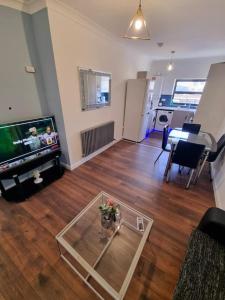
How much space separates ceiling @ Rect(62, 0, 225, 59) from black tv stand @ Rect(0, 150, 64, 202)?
2253 millimetres

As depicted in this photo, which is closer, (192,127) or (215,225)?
(215,225)

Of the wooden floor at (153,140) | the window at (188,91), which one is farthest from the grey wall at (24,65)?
the window at (188,91)

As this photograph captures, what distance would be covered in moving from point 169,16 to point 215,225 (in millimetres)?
2730

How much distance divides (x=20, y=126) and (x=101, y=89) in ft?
5.97

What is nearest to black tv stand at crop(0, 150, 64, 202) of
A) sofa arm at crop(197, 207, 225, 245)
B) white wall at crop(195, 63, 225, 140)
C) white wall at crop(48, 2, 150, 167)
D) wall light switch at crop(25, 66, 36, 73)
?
white wall at crop(48, 2, 150, 167)

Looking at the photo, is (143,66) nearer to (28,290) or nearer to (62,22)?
(62,22)

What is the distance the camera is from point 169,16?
200 cm

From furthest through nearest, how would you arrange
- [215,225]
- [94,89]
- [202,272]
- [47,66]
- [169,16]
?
1. [94,89]
2. [47,66]
3. [169,16]
4. [215,225]
5. [202,272]

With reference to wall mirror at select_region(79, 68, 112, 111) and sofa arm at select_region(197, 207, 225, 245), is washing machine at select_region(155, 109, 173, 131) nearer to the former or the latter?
wall mirror at select_region(79, 68, 112, 111)

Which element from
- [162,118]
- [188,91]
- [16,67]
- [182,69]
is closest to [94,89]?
[16,67]

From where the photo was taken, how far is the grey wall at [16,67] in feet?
5.85

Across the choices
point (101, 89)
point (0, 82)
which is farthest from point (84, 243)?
point (101, 89)

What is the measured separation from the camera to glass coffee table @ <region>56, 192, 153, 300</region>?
3.94 ft

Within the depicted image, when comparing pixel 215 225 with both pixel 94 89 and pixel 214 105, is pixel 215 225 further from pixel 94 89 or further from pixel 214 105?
pixel 214 105
